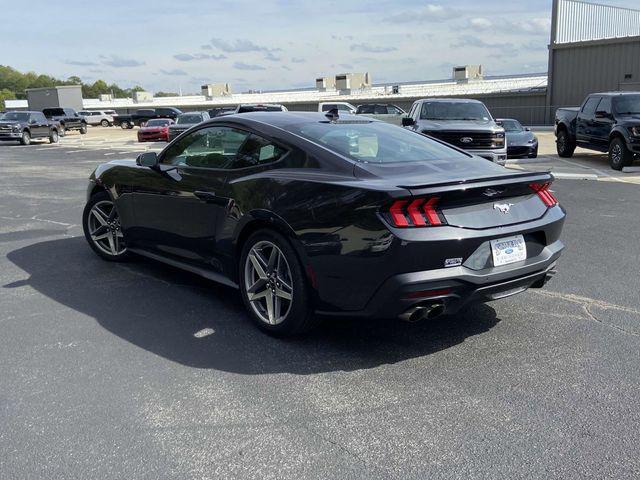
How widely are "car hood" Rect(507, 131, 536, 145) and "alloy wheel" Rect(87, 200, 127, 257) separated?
1427 centimetres

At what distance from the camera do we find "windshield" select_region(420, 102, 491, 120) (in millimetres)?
15438

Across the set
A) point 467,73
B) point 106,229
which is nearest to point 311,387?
point 106,229

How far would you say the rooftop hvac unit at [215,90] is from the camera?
7106 cm

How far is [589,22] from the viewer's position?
3462cm

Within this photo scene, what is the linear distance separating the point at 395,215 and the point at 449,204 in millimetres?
375

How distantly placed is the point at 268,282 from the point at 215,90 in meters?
70.3

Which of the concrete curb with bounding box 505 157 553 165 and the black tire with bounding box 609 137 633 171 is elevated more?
the black tire with bounding box 609 137 633 171

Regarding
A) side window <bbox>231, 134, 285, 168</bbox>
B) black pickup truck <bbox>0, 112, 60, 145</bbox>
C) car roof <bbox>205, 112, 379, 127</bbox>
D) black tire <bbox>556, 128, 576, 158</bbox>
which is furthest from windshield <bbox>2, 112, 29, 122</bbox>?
side window <bbox>231, 134, 285, 168</bbox>

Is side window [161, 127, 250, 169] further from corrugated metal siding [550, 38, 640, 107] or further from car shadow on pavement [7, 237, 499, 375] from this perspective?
corrugated metal siding [550, 38, 640, 107]

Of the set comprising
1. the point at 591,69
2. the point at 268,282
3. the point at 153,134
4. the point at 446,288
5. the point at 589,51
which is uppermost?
the point at 589,51

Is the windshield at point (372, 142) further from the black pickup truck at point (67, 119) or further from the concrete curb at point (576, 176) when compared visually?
the black pickup truck at point (67, 119)

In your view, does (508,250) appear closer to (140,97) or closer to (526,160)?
(526,160)

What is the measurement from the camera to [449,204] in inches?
148

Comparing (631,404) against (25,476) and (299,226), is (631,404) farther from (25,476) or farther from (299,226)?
(25,476)
